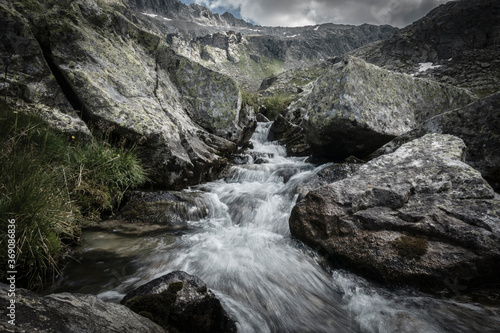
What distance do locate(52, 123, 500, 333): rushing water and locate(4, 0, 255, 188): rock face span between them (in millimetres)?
2739

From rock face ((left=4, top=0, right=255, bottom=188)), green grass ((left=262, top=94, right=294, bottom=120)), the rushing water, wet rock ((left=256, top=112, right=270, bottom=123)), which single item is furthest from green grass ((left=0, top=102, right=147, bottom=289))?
green grass ((left=262, top=94, right=294, bottom=120))

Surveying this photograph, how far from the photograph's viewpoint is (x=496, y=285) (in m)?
3.03

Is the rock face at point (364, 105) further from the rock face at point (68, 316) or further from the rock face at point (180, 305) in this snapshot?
the rock face at point (68, 316)

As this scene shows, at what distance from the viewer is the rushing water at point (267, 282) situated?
2828 mm

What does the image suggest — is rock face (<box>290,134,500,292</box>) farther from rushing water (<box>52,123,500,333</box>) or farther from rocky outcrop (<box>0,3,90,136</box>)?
rocky outcrop (<box>0,3,90,136</box>)

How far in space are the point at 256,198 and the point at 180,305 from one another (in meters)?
4.80

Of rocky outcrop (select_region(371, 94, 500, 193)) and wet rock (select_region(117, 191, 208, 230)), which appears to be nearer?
rocky outcrop (select_region(371, 94, 500, 193))

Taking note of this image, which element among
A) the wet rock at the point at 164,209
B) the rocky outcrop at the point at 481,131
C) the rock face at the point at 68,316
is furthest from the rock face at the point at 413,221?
the rock face at the point at 68,316

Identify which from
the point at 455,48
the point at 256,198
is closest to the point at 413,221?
the point at 256,198

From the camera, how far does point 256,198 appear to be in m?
6.88

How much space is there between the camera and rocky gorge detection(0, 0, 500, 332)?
2.83 metres

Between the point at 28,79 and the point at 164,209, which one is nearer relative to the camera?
the point at 28,79

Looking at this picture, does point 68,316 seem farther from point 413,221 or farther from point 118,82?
point 118,82

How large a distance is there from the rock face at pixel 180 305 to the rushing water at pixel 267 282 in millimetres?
478
